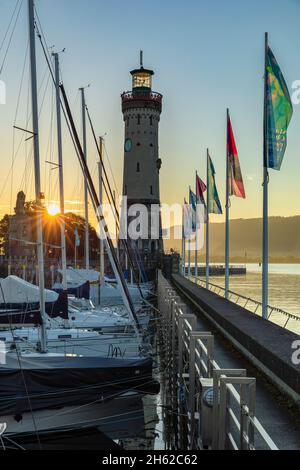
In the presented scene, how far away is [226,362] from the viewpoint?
580 inches

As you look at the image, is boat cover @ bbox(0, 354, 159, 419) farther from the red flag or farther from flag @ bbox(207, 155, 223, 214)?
the red flag

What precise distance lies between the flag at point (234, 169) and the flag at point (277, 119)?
6601 millimetres

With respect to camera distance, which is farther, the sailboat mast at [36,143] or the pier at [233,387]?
the sailboat mast at [36,143]

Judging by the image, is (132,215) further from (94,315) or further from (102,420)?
(102,420)

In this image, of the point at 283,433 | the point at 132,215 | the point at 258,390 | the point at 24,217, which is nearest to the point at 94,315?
the point at 258,390

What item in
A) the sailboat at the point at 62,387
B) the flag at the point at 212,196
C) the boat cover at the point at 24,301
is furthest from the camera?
the flag at the point at 212,196

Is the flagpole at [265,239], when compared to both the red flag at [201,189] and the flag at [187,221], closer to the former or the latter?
the red flag at [201,189]

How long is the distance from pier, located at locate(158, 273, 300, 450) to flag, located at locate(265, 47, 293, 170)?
591cm

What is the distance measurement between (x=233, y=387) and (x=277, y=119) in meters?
14.3

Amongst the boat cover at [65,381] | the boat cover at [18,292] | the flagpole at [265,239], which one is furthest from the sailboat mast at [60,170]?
the boat cover at [65,381]

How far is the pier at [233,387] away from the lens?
6555 mm

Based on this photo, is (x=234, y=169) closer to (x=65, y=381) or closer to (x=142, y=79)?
(x=65, y=381)

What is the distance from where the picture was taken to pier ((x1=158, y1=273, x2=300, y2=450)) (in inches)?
258
